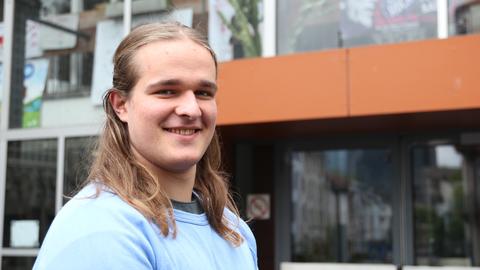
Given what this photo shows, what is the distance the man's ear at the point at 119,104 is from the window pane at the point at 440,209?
18.1 feet

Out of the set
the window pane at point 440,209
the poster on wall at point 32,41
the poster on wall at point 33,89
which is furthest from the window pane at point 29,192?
the window pane at point 440,209

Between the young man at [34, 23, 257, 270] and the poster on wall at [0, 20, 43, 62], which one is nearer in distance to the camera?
the young man at [34, 23, 257, 270]

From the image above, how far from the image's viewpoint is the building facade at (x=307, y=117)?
5.47 metres

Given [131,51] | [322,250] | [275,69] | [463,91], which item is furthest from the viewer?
[322,250]

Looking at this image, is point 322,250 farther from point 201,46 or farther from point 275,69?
point 201,46

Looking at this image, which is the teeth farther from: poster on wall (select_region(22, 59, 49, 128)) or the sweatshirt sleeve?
poster on wall (select_region(22, 59, 49, 128))

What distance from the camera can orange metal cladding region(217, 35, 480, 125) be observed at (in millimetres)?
5168

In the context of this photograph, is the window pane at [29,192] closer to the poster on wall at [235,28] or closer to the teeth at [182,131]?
the poster on wall at [235,28]

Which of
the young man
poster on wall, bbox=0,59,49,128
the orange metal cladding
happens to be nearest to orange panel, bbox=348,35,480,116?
the orange metal cladding

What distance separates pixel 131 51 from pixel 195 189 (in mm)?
430

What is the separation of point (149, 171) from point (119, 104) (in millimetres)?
157

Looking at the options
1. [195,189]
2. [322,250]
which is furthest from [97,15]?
[195,189]

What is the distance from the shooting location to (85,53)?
742cm

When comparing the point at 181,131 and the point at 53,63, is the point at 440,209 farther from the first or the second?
the point at 181,131
